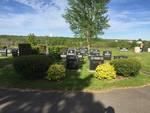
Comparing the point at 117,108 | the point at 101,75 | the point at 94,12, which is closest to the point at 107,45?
the point at 94,12

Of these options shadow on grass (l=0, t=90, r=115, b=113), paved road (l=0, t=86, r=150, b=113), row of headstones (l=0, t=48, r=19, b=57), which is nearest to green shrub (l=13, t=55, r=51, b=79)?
paved road (l=0, t=86, r=150, b=113)

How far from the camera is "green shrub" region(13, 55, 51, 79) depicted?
16.9 metres

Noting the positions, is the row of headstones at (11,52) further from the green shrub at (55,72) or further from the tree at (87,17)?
the green shrub at (55,72)

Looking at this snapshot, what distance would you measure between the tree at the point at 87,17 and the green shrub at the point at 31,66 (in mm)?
35002

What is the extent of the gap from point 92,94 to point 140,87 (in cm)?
414

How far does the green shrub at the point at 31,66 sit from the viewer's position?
16891mm

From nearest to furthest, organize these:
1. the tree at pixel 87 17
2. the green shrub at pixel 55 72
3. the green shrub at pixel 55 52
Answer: the green shrub at pixel 55 72
the green shrub at pixel 55 52
the tree at pixel 87 17

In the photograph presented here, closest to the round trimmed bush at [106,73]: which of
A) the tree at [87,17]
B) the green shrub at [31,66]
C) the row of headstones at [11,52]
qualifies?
the green shrub at [31,66]

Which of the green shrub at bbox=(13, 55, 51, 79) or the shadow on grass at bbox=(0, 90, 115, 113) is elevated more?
the green shrub at bbox=(13, 55, 51, 79)

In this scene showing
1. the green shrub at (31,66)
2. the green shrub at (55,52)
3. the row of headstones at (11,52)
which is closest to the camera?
the green shrub at (31,66)

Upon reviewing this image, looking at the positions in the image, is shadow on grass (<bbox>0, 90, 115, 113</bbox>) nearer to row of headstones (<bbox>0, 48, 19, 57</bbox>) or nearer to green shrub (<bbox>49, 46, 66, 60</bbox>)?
green shrub (<bbox>49, 46, 66, 60</bbox>)

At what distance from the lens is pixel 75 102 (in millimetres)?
12047

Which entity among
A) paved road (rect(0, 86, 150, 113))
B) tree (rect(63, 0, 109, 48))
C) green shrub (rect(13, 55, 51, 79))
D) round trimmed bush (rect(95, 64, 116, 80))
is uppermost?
tree (rect(63, 0, 109, 48))

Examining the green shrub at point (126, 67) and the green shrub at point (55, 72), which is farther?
the green shrub at point (126, 67)
